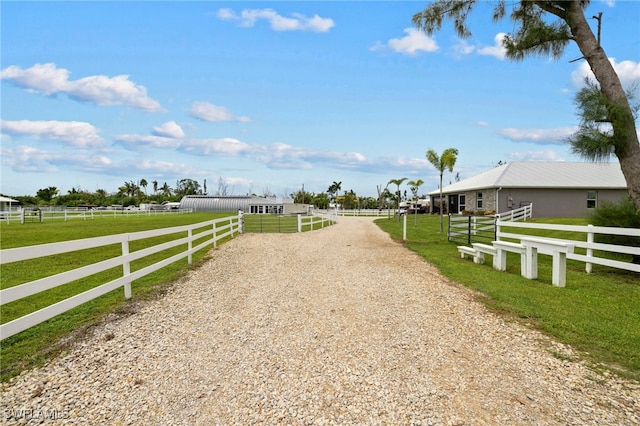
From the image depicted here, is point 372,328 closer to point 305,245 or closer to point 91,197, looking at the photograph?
point 305,245

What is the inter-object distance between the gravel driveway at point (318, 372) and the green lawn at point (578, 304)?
377 millimetres

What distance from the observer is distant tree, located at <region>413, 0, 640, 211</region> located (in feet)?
27.0

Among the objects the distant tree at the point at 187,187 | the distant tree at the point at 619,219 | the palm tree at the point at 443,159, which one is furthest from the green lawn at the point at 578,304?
the distant tree at the point at 187,187

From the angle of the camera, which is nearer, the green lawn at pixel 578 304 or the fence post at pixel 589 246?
the green lawn at pixel 578 304

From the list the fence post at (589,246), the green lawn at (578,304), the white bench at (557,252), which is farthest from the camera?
the fence post at (589,246)

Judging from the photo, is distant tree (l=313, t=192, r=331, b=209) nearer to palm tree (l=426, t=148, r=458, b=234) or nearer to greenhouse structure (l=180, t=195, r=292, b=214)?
greenhouse structure (l=180, t=195, r=292, b=214)

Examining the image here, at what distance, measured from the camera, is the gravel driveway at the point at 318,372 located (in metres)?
2.78

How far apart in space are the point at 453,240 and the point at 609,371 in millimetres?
11637

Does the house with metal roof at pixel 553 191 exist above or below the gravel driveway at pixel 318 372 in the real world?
above

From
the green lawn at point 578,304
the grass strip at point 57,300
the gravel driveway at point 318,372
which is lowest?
the green lawn at point 578,304

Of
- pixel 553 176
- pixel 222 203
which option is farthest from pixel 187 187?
pixel 553 176

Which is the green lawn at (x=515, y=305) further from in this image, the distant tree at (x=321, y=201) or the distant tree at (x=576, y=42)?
the distant tree at (x=321, y=201)

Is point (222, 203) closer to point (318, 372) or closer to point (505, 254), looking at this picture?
point (505, 254)

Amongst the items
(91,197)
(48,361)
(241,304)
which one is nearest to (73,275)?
(48,361)
